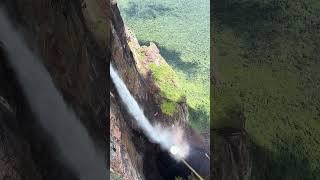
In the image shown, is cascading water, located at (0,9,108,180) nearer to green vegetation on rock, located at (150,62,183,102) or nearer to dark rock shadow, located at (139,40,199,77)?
green vegetation on rock, located at (150,62,183,102)

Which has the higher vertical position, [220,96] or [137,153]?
[220,96]

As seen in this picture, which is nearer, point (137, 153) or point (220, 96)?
point (220, 96)

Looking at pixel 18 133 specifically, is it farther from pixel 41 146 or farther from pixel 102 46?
pixel 102 46

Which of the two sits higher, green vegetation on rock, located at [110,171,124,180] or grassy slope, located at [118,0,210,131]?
grassy slope, located at [118,0,210,131]

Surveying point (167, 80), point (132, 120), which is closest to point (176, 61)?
point (167, 80)

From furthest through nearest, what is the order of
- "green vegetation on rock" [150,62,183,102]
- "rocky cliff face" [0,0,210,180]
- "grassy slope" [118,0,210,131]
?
"green vegetation on rock" [150,62,183,102] → "grassy slope" [118,0,210,131] → "rocky cliff face" [0,0,210,180]

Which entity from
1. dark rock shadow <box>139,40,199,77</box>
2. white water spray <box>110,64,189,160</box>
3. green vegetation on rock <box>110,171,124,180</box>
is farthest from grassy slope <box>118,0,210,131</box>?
green vegetation on rock <box>110,171,124,180</box>

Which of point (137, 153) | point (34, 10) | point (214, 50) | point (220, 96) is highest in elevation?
point (34, 10)

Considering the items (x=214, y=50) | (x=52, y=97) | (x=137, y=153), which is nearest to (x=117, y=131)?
(x=137, y=153)
